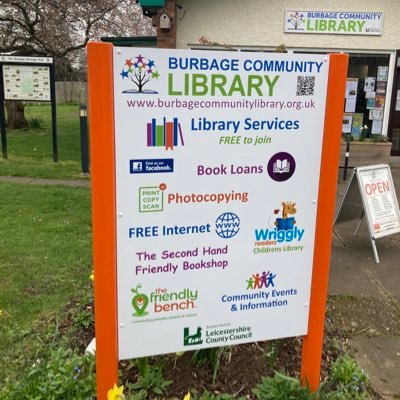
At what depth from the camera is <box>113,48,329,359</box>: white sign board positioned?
2113mm

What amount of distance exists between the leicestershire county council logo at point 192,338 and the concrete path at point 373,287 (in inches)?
44.0

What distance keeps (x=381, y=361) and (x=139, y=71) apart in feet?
7.47

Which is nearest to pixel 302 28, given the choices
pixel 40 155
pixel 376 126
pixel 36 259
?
pixel 376 126

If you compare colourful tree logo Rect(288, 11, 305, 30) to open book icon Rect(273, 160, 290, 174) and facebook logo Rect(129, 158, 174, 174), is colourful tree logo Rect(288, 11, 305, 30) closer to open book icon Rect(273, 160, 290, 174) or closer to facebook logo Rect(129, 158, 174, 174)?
open book icon Rect(273, 160, 290, 174)

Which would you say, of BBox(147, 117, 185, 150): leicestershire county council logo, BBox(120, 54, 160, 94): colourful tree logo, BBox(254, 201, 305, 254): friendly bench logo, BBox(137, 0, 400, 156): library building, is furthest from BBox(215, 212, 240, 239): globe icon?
BBox(137, 0, 400, 156): library building

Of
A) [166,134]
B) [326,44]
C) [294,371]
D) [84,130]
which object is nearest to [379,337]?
[294,371]

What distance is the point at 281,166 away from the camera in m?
2.36

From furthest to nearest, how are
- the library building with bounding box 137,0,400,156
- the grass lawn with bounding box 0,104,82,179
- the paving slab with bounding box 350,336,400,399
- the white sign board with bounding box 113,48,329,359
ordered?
the library building with bounding box 137,0,400,156 → the grass lawn with bounding box 0,104,82,179 → the paving slab with bounding box 350,336,400,399 → the white sign board with bounding box 113,48,329,359

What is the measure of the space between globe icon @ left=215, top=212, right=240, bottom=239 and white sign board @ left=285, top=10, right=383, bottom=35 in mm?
8328

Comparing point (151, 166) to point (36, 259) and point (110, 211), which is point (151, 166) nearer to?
point (110, 211)

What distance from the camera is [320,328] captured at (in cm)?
261

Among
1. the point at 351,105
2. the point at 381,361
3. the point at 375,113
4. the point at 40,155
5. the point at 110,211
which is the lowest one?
the point at 381,361

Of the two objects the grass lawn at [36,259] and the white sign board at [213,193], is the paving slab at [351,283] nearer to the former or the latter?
the white sign board at [213,193]

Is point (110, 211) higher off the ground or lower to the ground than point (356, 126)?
higher
